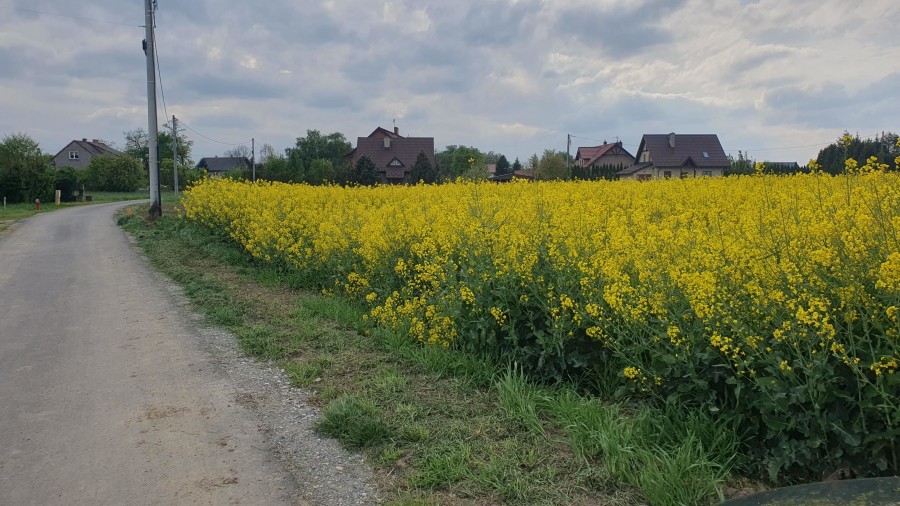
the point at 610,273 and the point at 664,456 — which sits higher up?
the point at 610,273

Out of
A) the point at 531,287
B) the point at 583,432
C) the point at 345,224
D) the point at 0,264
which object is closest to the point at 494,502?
the point at 583,432

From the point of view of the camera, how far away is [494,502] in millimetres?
3244

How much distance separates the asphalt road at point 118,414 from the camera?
3.53 m

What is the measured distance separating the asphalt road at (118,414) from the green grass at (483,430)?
2.04 ft

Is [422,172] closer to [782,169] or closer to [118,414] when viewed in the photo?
[782,169]

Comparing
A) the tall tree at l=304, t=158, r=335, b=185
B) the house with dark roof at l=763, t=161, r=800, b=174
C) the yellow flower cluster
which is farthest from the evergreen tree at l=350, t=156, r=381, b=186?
the yellow flower cluster

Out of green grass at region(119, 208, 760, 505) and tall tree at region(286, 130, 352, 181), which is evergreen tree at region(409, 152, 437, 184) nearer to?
tall tree at region(286, 130, 352, 181)

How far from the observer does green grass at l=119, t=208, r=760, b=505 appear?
10.7 ft

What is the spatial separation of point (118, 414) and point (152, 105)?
1572cm

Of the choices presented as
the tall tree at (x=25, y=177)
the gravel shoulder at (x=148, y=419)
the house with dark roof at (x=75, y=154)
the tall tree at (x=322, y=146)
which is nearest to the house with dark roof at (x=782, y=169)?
the gravel shoulder at (x=148, y=419)

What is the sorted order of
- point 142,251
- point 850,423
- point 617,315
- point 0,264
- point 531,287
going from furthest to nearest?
point 142,251 < point 0,264 < point 531,287 < point 617,315 < point 850,423

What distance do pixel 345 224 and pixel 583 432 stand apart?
5.92m

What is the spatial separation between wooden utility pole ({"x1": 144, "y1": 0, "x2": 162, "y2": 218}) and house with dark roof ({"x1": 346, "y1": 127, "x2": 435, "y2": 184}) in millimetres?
44999

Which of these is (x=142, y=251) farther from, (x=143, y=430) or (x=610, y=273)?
(x=610, y=273)
